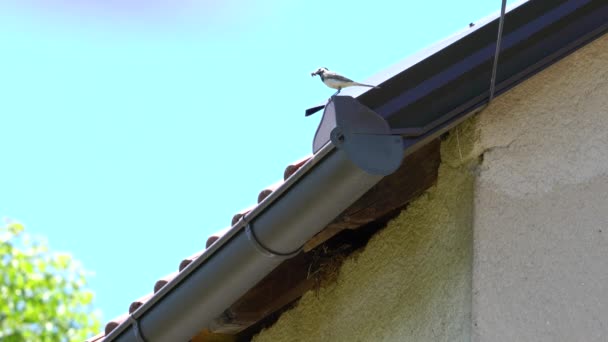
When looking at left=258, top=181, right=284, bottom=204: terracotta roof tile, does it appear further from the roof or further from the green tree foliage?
the green tree foliage

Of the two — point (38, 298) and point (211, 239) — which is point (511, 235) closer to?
point (211, 239)

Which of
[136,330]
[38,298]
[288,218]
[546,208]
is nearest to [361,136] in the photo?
[288,218]

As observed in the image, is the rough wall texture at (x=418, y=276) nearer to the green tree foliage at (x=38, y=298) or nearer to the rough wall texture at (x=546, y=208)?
the rough wall texture at (x=546, y=208)

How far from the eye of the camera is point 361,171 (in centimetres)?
308

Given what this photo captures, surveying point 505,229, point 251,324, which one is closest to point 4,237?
point 251,324

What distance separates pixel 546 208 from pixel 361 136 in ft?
2.75

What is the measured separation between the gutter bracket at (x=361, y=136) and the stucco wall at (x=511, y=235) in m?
0.50

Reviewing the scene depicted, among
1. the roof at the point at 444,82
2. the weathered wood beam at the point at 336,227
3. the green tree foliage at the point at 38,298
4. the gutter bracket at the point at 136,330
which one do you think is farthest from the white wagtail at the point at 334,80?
the green tree foliage at the point at 38,298

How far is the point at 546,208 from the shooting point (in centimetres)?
352

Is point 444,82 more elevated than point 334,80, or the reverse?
point 334,80

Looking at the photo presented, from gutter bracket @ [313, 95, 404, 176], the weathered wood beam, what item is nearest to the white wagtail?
gutter bracket @ [313, 95, 404, 176]

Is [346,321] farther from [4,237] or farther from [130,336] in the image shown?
[4,237]

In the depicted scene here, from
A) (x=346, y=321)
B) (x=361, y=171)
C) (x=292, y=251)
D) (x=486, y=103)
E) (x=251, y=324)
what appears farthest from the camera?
(x=251, y=324)

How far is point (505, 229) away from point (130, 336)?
141 cm
